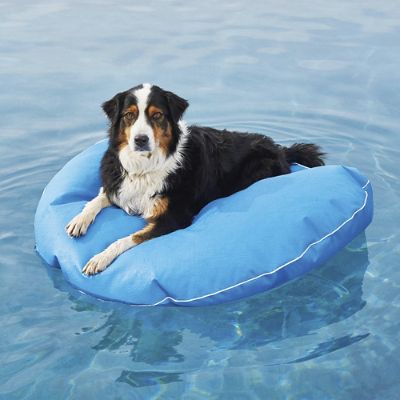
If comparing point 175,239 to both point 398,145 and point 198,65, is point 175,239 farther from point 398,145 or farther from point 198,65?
point 198,65

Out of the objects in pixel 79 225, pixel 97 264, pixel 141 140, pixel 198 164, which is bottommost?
pixel 97 264

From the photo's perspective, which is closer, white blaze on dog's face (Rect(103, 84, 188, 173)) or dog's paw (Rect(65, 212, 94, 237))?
white blaze on dog's face (Rect(103, 84, 188, 173))

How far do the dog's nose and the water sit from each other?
3.47 feet

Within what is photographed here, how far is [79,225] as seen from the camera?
15.5ft

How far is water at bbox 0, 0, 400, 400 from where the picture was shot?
3.96m

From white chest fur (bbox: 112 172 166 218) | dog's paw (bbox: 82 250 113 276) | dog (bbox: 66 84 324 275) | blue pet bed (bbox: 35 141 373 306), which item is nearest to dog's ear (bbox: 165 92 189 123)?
dog (bbox: 66 84 324 275)

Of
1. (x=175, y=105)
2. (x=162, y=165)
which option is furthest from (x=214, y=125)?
(x=175, y=105)

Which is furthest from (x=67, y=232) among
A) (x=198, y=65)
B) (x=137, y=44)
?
(x=137, y=44)

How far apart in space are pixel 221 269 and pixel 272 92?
4.65 metres

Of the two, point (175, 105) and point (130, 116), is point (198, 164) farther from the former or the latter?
point (130, 116)

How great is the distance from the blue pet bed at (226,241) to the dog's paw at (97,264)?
5 cm

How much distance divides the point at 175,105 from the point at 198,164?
57 centimetres

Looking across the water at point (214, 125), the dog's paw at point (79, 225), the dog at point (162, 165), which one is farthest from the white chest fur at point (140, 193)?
the water at point (214, 125)

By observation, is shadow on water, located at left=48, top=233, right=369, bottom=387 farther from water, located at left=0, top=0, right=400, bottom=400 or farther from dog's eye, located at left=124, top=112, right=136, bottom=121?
dog's eye, located at left=124, top=112, right=136, bottom=121
